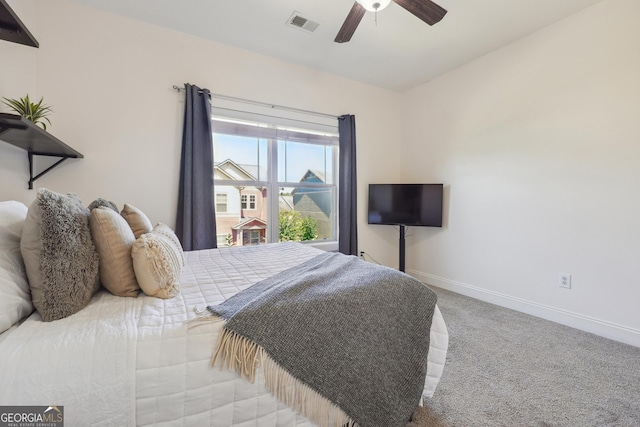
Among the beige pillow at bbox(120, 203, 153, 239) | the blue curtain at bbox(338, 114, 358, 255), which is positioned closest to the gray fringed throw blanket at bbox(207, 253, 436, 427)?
the beige pillow at bbox(120, 203, 153, 239)

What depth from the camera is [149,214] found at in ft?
8.07

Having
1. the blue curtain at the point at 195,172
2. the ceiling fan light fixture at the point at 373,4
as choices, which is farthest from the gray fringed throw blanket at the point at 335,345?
the ceiling fan light fixture at the point at 373,4

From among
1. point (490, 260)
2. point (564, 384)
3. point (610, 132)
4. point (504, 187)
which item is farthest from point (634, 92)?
point (564, 384)

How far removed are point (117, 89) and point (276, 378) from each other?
2678mm

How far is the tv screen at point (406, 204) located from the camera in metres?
3.23

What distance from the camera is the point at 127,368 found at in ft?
2.56

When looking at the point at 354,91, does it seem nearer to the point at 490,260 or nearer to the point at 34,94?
the point at 490,260

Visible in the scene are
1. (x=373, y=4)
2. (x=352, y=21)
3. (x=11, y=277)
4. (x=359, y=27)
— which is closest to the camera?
(x=11, y=277)

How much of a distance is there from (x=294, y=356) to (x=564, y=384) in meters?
1.71

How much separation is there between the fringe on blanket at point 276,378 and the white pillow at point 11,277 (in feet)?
2.08

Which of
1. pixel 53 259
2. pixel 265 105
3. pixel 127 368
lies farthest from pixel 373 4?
pixel 127 368

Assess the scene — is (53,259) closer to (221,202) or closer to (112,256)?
(112,256)

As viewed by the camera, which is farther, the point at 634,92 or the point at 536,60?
the point at 536,60

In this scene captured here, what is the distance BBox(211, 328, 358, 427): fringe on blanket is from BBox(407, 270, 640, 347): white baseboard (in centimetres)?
240
